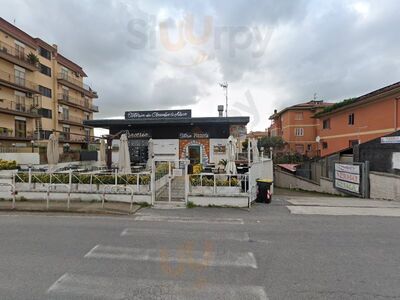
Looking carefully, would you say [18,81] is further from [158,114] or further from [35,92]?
[158,114]

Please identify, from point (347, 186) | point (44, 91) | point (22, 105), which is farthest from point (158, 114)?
point (44, 91)

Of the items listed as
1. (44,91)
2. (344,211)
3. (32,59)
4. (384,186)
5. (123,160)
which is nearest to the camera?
(344,211)

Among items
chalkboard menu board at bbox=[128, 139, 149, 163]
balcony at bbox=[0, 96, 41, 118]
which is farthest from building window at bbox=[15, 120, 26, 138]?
chalkboard menu board at bbox=[128, 139, 149, 163]

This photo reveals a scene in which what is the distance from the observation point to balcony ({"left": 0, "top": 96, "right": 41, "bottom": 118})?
3145cm

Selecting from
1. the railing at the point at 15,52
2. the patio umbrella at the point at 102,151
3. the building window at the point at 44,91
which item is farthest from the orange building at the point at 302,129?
the railing at the point at 15,52

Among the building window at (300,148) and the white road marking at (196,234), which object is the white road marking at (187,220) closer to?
the white road marking at (196,234)

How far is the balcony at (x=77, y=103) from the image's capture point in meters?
43.5

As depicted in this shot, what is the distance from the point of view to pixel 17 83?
110ft

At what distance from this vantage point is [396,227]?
304 inches

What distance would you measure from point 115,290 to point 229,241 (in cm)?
313

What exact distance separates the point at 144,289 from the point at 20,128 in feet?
123

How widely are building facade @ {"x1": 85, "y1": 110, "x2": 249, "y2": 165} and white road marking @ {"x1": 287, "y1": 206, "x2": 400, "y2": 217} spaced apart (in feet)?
32.9

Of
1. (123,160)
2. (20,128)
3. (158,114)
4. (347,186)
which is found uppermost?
(20,128)

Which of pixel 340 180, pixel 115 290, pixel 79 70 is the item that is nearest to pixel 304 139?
pixel 340 180
